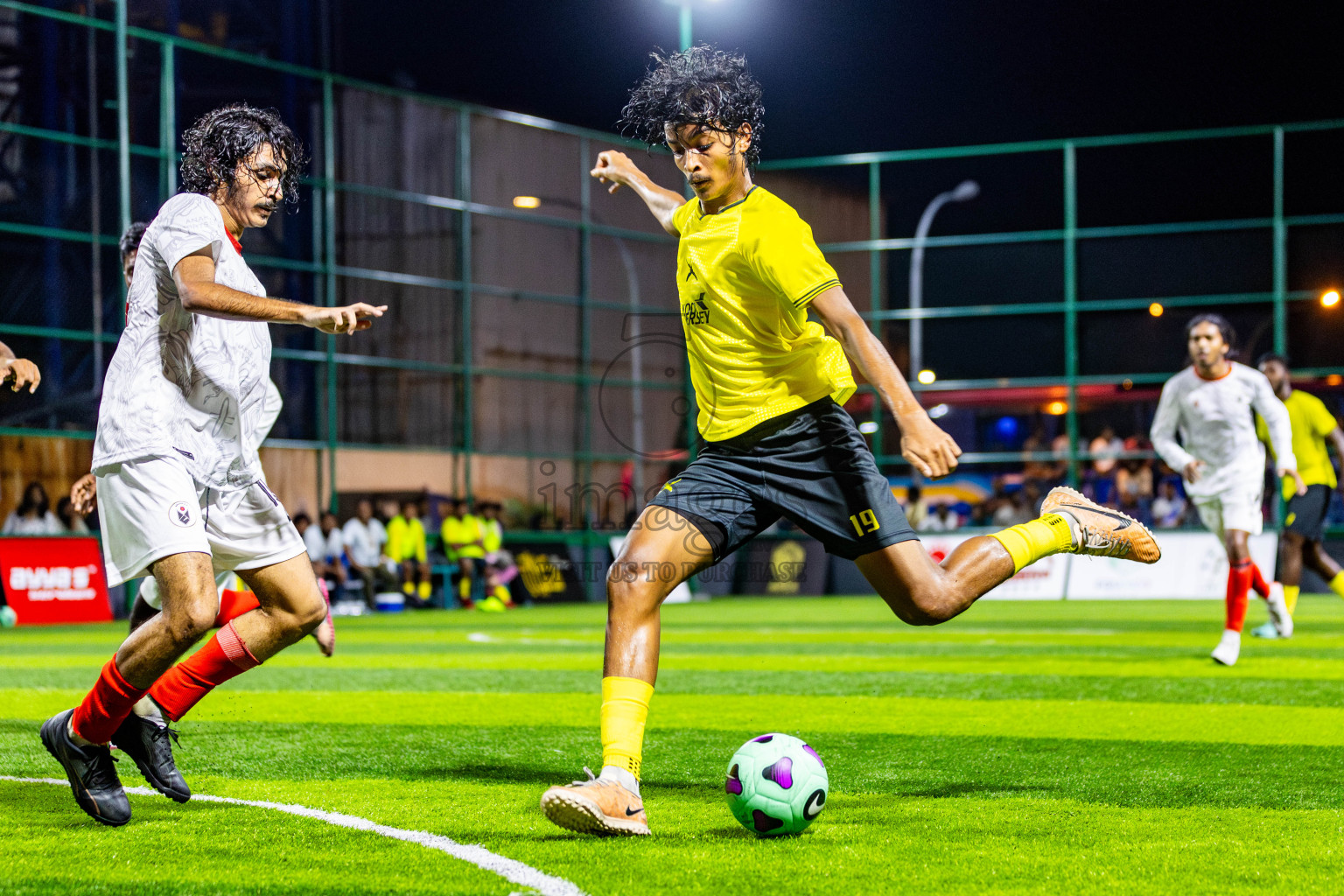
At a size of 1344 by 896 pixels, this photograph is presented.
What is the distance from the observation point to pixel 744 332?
4672mm

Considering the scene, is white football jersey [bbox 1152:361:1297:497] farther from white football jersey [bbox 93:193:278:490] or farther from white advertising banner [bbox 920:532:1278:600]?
white advertising banner [bbox 920:532:1278:600]

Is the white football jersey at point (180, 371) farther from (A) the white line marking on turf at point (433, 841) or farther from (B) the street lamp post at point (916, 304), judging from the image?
(B) the street lamp post at point (916, 304)

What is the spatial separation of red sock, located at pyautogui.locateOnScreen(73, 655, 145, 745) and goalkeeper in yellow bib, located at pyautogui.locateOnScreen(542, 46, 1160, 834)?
1469 millimetres

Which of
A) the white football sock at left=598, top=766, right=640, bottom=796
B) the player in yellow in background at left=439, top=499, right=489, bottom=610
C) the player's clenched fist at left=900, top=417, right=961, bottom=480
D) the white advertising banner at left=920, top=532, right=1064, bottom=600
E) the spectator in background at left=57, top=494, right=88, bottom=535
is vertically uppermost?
the player's clenched fist at left=900, top=417, right=961, bottom=480

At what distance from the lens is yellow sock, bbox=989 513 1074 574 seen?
504cm

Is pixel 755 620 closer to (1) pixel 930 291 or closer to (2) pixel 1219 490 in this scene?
(2) pixel 1219 490

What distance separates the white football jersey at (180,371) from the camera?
4.39 m

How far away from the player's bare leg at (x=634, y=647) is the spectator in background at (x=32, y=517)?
669 inches

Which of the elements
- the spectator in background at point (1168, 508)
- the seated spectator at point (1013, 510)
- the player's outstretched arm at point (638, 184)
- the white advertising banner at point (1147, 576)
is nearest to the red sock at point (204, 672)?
the player's outstretched arm at point (638, 184)

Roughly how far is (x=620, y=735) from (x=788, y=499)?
3.20 ft

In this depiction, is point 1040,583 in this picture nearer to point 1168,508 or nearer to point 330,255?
point 1168,508

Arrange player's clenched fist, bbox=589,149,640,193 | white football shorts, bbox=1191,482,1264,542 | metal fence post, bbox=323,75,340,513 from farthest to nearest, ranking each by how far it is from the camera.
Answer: metal fence post, bbox=323,75,340,513, white football shorts, bbox=1191,482,1264,542, player's clenched fist, bbox=589,149,640,193

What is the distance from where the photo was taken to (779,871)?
3.75 metres

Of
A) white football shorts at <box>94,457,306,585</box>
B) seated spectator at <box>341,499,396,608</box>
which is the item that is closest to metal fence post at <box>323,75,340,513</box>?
seated spectator at <box>341,499,396,608</box>
